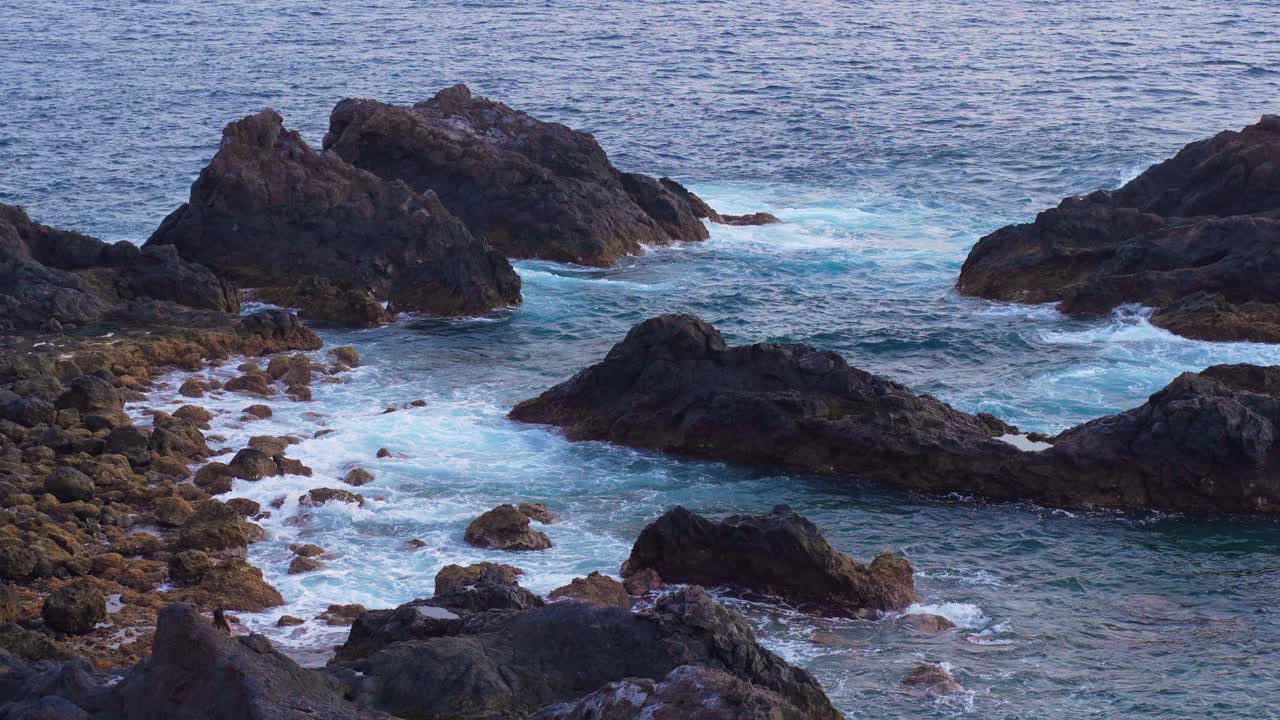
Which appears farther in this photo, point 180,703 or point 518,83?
point 518,83

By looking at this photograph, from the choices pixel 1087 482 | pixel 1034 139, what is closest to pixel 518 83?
pixel 1034 139

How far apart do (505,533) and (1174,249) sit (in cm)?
2399

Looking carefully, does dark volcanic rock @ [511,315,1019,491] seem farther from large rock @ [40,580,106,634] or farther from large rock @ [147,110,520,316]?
large rock @ [40,580,106,634]

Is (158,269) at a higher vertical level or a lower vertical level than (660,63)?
lower

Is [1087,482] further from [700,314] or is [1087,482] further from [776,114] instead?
[776,114]

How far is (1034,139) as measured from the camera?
6706 cm

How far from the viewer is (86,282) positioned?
40.3 metres

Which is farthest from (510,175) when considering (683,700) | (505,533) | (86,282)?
(683,700)

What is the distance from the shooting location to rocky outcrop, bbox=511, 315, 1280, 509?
1144 inches

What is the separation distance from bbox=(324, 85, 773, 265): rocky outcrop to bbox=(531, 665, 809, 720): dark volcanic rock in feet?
110

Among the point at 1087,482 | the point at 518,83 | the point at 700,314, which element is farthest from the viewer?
the point at 518,83

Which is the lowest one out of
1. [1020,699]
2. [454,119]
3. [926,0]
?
[1020,699]

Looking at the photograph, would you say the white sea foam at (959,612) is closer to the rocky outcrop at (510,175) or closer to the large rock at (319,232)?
the large rock at (319,232)

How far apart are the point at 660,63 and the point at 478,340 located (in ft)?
156
